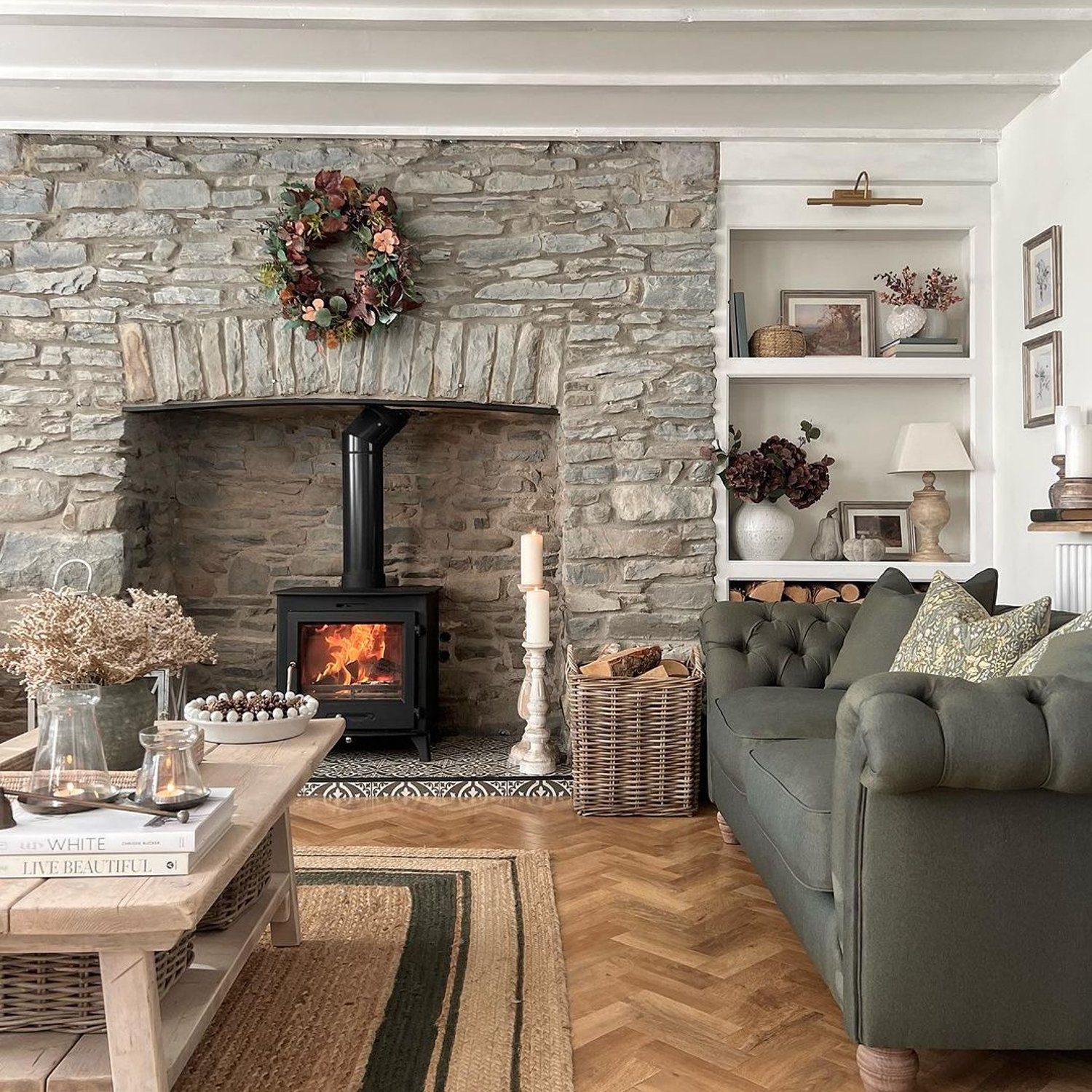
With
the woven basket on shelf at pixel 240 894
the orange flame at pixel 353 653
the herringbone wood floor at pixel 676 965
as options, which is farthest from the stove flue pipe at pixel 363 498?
the woven basket on shelf at pixel 240 894

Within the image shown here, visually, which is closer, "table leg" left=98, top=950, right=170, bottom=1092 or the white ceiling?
"table leg" left=98, top=950, right=170, bottom=1092

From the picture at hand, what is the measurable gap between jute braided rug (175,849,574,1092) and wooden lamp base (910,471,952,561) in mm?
2181

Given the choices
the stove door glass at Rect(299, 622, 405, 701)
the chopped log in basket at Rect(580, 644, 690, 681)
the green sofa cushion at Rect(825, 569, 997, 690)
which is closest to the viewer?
the green sofa cushion at Rect(825, 569, 997, 690)

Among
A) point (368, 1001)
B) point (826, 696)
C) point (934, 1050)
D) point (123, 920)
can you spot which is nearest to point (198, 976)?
point (368, 1001)

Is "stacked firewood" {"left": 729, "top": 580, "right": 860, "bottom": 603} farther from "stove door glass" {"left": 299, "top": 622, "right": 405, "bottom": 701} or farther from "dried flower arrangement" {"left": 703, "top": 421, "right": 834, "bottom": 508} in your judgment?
"stove door glass" {"left": 299, "top": 622, "right": 405, "bottom": 701}

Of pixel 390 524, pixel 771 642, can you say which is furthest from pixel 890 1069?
pixel 390 524

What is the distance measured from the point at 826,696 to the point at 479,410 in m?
2.17

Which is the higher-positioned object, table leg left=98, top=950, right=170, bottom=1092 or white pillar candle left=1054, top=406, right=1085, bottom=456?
white pillar candle left=1054, top=406, right=1085, bottom=456

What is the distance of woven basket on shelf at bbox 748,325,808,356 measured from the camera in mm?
4230

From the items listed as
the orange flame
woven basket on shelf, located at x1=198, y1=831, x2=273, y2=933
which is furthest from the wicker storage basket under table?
woven basket on shelf, located at x1=198, y1=831, x2=273, y2=933

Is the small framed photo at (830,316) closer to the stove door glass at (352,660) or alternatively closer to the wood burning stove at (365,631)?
the wood burning stove at (365,631)

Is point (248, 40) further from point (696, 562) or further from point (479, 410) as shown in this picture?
point (696, 562)

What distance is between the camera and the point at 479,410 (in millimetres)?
4652

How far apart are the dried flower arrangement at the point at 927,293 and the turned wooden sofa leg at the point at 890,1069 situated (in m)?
3.17
